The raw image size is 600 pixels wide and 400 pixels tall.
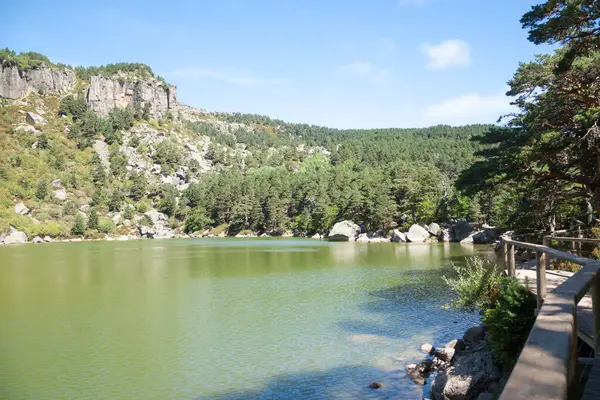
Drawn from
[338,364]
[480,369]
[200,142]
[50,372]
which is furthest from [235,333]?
[200,142]

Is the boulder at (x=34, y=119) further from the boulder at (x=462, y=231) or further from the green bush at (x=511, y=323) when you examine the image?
the green bush at (x=511, y=323)

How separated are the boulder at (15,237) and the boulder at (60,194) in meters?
23.6

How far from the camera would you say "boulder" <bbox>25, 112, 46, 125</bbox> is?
155300 mm

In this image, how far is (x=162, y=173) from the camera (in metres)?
151

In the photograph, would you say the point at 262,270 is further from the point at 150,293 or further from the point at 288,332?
the point at 288,332

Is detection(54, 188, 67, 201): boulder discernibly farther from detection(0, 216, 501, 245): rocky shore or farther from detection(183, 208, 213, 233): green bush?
detection(183, 208, 213, 233): green bush

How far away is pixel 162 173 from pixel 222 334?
141 metres

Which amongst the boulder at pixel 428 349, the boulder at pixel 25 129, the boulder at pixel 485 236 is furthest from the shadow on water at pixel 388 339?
the boulder at pixel 25 129

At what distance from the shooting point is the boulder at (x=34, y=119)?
155300 millimetres

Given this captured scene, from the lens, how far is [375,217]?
7750cm

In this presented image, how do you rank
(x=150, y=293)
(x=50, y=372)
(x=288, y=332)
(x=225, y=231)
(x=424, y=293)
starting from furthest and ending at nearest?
(x=225, y=231), (x=150, y=293), (x=424, y=293), (x=288, y=332), (x=50, y=372)

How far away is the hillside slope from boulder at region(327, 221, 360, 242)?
3.67m

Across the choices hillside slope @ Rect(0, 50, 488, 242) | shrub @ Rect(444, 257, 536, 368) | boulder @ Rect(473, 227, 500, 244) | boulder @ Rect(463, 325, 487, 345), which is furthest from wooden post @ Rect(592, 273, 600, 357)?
hillside slope @ Rect(0, 50, 488, 242)

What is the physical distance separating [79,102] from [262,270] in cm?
16549
